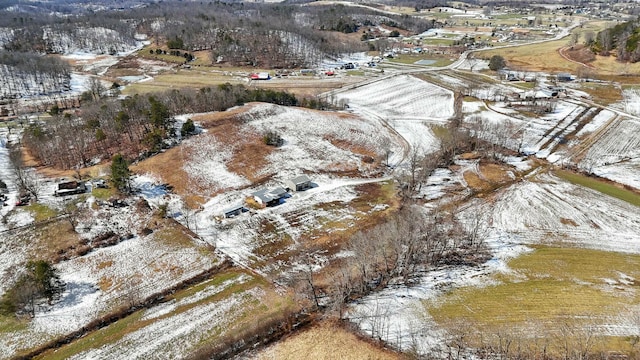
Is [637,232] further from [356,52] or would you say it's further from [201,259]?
[356,52]

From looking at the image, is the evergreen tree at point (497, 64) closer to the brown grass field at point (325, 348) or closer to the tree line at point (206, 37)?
the tree line at point (206, 37)

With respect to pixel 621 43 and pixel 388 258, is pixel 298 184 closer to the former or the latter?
pixel 388 258

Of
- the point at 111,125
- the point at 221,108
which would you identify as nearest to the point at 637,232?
the point at 221,108

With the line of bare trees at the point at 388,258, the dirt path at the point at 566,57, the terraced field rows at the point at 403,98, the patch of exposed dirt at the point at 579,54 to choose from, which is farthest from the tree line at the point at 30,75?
the patch of exposed dirt at the point at 579,54

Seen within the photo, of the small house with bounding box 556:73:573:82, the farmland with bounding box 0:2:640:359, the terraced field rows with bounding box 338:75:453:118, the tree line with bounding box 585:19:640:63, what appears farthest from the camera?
the tree line with bounding box 585:19:640:63

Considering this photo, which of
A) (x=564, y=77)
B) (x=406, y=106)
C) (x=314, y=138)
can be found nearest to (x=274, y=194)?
(x=314, y=138)

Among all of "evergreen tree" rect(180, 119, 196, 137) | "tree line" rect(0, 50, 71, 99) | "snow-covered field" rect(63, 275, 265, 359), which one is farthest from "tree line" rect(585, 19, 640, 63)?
"tree line" rect(0, 50, 71, 99)

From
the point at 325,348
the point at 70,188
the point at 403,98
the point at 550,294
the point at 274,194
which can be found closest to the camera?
the point at 325,348

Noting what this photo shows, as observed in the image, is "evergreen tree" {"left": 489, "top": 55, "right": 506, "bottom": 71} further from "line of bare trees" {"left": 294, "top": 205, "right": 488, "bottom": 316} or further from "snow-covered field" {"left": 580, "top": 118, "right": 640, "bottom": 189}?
"line of bare trees" {"left": 294, "top": 205, "right": 488, "bottom": 316}
